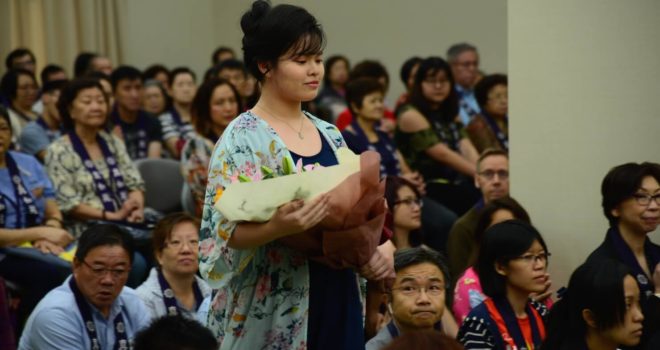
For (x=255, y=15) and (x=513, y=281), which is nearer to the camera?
(x=255, y=15)

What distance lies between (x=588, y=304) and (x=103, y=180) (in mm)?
2871

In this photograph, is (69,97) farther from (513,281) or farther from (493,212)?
(513,281)

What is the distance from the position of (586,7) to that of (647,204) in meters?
0.82

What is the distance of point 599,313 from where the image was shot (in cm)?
352

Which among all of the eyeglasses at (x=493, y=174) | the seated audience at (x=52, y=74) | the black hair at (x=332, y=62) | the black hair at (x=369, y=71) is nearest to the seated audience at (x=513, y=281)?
the eyeglasses at (x=493, y=174)

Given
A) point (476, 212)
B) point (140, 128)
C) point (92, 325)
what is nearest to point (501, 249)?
point (476, 212)

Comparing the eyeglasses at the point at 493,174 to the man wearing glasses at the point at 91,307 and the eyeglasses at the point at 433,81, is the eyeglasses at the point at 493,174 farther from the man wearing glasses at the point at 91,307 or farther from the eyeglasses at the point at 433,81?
the man wearing glasses at the point at 91,307

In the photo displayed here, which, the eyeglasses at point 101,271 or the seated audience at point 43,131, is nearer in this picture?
the eyeglasses at point 101,271

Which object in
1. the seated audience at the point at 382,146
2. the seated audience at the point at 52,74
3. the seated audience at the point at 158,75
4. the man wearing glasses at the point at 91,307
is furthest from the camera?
the seated audience at the point at 158,75

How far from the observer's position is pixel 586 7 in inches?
183

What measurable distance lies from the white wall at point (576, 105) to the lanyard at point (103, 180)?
6.44ft

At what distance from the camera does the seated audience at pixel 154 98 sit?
841 cm

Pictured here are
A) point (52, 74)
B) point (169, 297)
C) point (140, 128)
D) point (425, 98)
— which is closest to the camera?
point (169, 297)

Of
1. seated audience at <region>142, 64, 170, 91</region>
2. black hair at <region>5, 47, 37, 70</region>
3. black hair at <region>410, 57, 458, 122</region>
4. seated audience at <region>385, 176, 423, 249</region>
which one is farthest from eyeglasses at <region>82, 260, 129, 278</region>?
seated audience at <region>142, 64, 170, 91</region>
